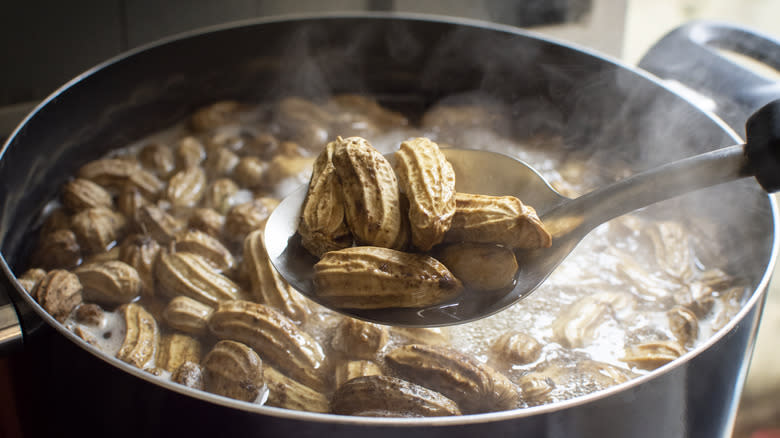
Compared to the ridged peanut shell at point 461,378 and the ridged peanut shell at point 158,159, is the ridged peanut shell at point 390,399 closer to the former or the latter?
the ridged peanut shell at point 461,378

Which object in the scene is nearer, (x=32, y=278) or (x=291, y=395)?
(x=291, y=395)

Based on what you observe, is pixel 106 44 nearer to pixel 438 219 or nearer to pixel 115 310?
pixel 115 310

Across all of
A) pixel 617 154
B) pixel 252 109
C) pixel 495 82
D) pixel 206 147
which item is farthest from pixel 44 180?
pixel 617 154

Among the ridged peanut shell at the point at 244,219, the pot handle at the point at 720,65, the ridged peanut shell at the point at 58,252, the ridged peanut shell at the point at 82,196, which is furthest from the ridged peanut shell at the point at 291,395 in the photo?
the pot handle at the point at 720,65

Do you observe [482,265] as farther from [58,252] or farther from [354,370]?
[58,252]

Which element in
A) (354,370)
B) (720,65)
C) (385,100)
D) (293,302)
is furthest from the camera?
(385,100)

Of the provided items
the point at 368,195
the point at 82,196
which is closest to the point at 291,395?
the point at 368,195
